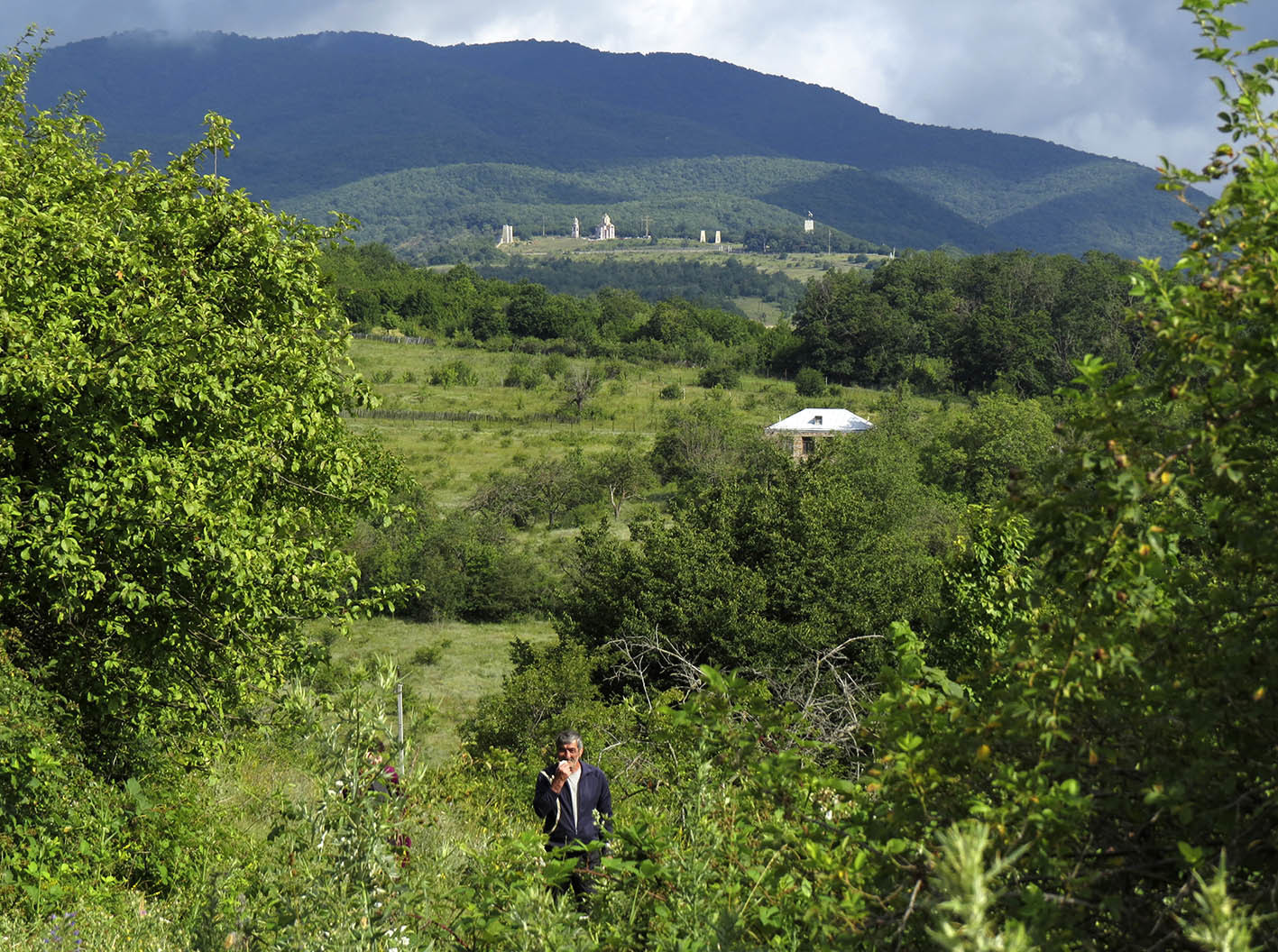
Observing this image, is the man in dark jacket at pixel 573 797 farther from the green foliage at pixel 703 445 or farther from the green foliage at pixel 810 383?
the green foliage at pixel 810 383

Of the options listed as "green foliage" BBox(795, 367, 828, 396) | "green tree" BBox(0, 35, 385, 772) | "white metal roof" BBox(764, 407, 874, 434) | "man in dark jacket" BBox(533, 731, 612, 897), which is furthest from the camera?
"green foliage" BBox(795, 367, 828, 396)

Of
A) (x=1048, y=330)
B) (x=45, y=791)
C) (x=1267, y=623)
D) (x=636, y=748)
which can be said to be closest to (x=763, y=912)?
(x=1267, y=623)

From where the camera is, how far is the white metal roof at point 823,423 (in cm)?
6831

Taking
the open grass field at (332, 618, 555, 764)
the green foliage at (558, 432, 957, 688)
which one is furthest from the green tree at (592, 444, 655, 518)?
the green foliage at (558, 432, 957, 688)

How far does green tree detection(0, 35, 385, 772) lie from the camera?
8.05 m

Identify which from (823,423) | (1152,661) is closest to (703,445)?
(823,423)

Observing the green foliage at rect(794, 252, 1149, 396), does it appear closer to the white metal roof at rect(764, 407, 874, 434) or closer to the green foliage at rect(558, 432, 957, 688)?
the white metal roof at rect(764, 407, 874, 434)

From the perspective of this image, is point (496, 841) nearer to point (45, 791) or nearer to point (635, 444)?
point (45, 791)

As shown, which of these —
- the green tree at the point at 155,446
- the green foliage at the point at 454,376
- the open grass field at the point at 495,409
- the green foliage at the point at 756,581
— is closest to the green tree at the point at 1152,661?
the green tree at the point at 155,446

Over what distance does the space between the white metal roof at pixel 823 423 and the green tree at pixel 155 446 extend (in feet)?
188

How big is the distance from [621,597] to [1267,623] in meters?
21.2

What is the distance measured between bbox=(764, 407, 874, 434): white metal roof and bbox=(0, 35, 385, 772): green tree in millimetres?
57232

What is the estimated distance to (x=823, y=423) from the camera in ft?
230

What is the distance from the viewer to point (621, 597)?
23797 mm
